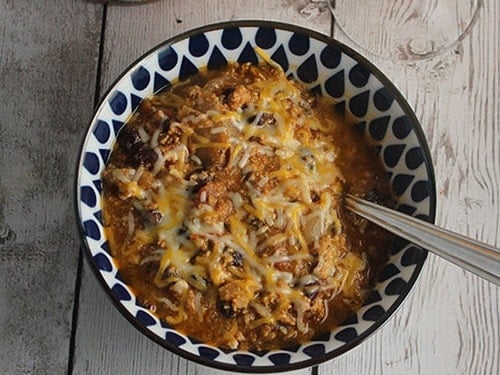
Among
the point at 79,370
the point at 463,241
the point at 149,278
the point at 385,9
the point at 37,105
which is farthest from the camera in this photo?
the point at 385,9

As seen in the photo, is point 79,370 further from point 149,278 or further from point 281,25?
point 281,25

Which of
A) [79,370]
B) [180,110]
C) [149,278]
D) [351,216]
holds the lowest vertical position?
[79,370]

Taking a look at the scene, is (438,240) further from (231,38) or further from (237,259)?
(231,38)

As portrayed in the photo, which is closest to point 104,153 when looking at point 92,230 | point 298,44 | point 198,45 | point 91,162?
point 91,162

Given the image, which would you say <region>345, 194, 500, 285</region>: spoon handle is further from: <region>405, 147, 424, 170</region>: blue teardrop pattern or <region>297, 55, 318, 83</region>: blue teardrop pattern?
<region>297, 55, 318, 83</region>: blue teardrop pattern

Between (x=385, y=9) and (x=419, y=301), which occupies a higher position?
(x=385, y=9)

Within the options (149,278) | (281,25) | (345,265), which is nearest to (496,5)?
(281,25)

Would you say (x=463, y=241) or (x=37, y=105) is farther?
(x=37, y=105)
